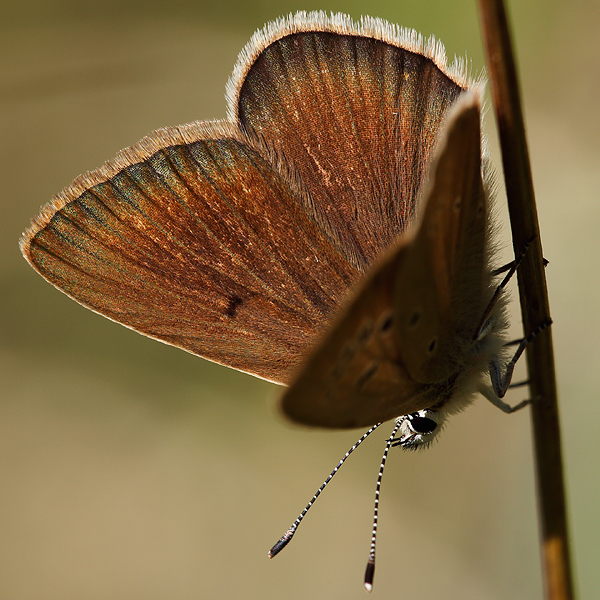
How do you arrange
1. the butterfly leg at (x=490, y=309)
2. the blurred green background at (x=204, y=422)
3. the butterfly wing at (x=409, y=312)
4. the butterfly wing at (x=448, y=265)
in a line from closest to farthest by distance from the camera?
the butterfly wing at (x=409, y=312)
the butterfly wing at (x=448, y=265)
the butterfly leg at (x=490, y=309)
the blurred green background at (x=204, y=422)

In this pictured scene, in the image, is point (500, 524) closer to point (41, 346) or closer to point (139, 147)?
point (139, 147)

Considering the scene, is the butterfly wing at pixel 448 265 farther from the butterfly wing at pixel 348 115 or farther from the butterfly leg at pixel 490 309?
the butterfly wing at pixel 348 115

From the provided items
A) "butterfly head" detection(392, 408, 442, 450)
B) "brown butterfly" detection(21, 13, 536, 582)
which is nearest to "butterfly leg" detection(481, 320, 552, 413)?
"brown butterfly" detection(21, 13, 536, 582)

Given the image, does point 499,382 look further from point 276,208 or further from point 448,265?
point 276,208

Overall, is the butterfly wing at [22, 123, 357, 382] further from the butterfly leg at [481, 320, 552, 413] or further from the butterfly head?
the butterfly leg at [481, 320, 552, 413]

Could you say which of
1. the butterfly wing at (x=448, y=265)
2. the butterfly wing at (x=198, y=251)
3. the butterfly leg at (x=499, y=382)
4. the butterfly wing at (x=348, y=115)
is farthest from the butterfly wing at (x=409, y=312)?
the butterfly wing at (x=198, y=251)

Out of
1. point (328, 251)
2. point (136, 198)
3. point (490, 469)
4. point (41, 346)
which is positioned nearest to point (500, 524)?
point (490, 469)
